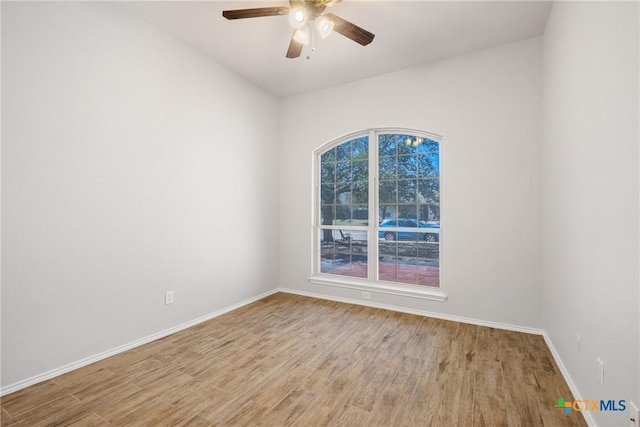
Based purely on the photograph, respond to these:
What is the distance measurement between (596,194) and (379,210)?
2400mm

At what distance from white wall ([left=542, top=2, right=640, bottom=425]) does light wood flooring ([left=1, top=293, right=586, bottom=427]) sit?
0.41 m

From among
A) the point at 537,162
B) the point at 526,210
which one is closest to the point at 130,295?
the point at 526,210

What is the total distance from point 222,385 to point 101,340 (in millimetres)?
1219

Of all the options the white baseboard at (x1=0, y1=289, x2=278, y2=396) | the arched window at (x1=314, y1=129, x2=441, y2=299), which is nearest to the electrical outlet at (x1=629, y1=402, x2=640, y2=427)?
the arched window at (x1=314, y1=129, x2=441, y2=299)

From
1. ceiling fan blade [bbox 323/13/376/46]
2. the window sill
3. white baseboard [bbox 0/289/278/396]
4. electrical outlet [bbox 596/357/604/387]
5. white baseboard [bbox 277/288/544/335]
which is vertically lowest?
white baseboard [bbox 0/289/278/396]

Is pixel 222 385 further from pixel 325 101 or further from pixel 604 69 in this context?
pixel 325 101

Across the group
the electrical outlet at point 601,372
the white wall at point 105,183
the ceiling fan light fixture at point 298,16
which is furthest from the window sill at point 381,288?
the ceiling fan light fixture at point 298,16

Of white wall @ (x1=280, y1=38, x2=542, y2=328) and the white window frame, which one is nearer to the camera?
white wall @ (x1=280, y1=38, x2=542, y2=328)

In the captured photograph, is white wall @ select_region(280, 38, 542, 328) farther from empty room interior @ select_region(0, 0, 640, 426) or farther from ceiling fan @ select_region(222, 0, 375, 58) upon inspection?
ceiling fan @ select_region(222, 0, 375, 58)

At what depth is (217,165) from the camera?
11.5 feet

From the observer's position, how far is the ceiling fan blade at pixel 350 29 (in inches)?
87.9

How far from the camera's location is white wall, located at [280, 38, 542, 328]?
2928 millimetres

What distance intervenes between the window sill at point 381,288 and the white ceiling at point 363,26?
2.77 metres

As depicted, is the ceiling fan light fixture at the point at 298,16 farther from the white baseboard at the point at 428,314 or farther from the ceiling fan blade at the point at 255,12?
the white baseboard at the point at 428,314
